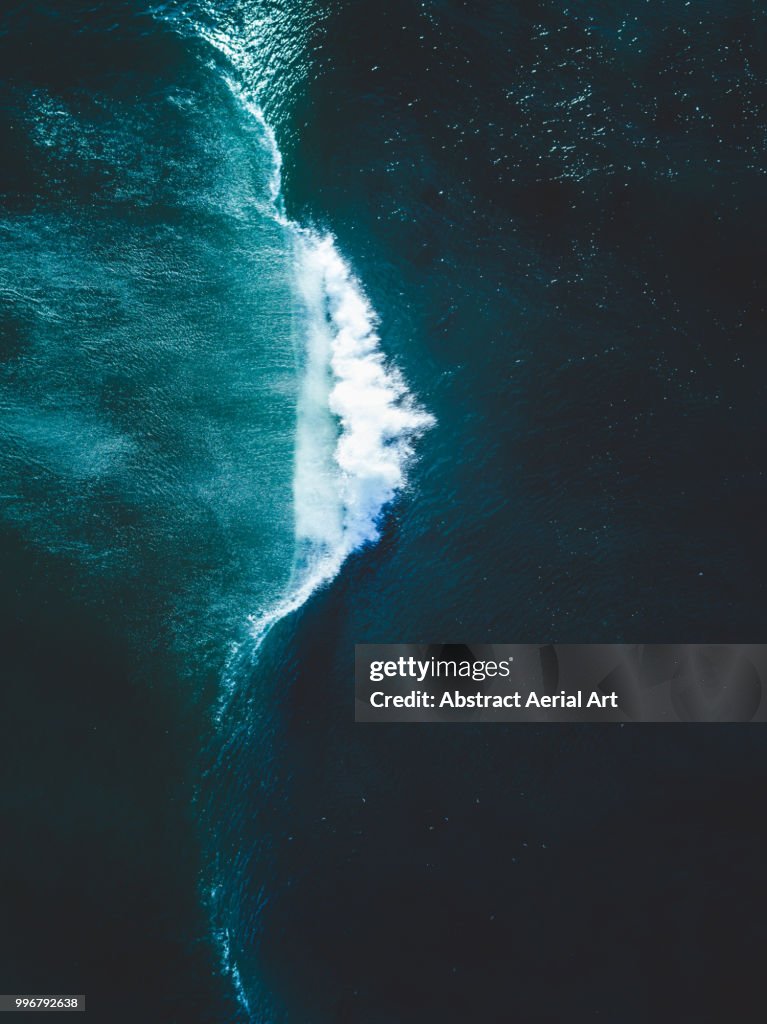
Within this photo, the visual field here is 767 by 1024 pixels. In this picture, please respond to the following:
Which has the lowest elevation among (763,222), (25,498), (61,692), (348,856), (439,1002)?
(439,1002)

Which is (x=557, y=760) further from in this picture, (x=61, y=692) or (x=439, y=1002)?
(x=61, y=692)

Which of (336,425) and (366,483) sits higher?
(336,425)

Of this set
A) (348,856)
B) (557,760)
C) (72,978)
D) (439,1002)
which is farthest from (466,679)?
(72,978)

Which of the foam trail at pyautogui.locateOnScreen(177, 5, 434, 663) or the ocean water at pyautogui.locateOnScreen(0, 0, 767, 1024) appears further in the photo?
the foam trail at pyautogui.locateOnScreen(177, 5, 434, 663)

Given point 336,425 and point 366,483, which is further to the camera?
point 336,425

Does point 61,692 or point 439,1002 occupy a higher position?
point 61,692

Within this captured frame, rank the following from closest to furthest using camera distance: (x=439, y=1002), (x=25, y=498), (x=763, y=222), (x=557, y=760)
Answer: (x=439, y=1002)
(x=557, y=760)
(x=25, y=498)
(x=763, y=222)

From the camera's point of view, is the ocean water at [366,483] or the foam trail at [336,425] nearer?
the ocean water at [366,483]

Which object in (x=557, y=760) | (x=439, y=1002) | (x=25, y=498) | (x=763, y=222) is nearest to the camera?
(x=439, y=1002)
